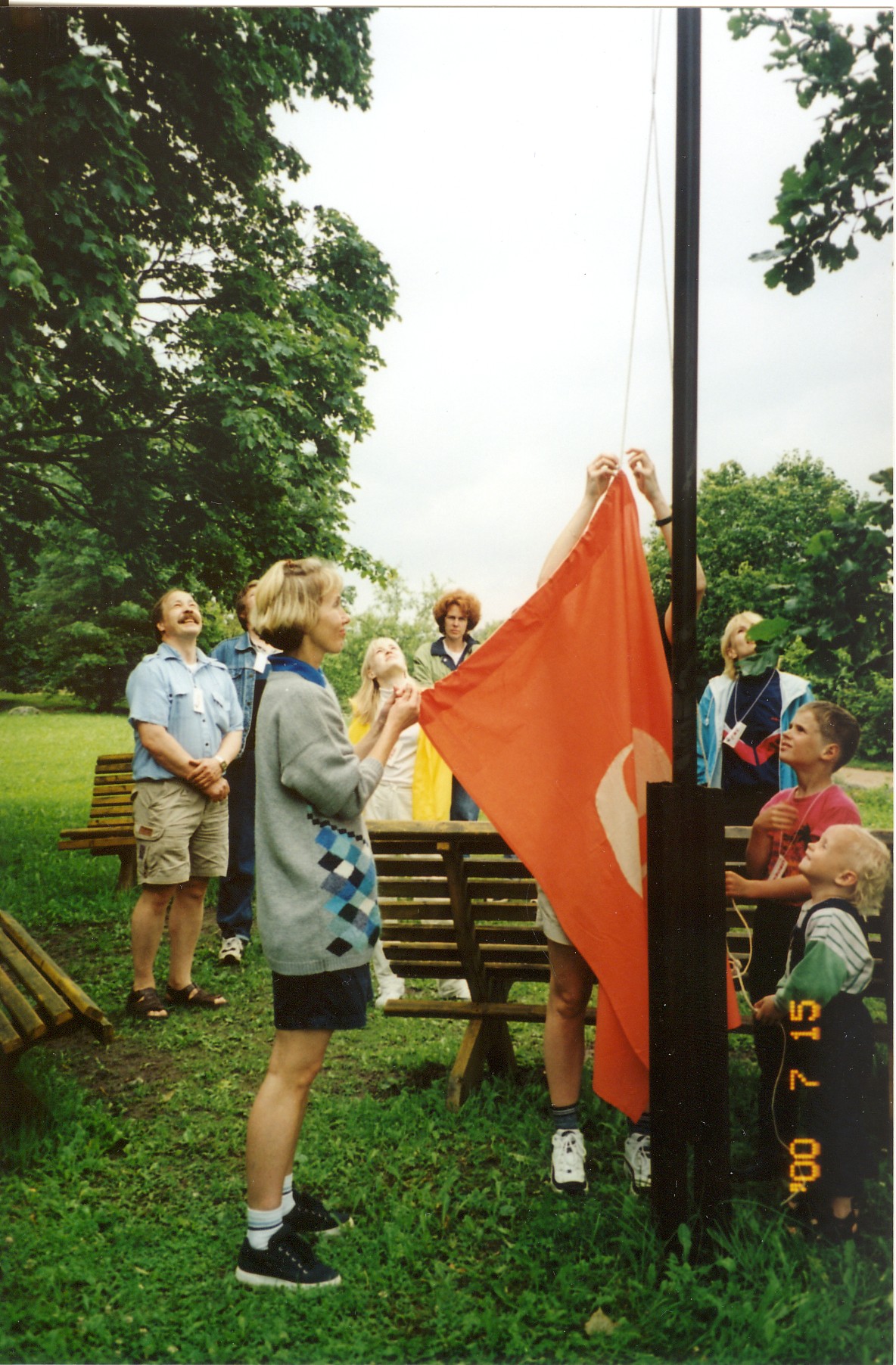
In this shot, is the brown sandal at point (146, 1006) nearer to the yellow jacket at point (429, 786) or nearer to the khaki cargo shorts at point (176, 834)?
the khaki cargo shorts at point (176, 834)

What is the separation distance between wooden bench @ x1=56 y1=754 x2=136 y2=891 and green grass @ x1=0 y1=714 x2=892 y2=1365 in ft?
2.41

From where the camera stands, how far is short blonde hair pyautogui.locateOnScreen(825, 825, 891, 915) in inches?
104

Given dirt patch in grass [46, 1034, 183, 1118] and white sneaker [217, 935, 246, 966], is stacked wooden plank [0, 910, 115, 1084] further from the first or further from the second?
white sneaker [217, 935, 246, 966]

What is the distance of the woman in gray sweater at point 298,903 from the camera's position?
2.28 metres

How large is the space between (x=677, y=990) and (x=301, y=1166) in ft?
4.14

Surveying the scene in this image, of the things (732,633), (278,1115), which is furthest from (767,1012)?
(732,633)

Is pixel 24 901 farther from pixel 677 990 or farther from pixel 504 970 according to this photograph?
pixel 677 990

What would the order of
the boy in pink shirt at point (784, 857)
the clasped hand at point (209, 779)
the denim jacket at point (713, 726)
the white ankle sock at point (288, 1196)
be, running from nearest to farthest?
1. the white ankle sock at point (288, 1196)
2. the boy in pink shirt at point (784, 857)
3. the denim jacket at point (713, 726)
4. the clasped hand at point (209, 779)

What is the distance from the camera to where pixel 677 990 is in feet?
7.87

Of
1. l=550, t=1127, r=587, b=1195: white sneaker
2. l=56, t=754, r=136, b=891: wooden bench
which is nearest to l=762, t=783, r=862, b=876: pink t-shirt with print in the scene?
l=550, t=1127, r=587, b=1195: white sneaker

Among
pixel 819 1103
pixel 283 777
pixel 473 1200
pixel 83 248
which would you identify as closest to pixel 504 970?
pixel 473 1200

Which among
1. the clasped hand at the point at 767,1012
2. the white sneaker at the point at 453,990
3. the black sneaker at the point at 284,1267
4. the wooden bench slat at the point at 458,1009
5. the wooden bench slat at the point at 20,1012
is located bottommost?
the black sneaker at the point at 284,1267

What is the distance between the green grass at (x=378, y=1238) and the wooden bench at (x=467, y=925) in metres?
0.20

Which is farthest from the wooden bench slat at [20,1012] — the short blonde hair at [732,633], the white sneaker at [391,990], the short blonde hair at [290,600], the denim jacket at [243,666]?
the short blonde hair at [732,633]
